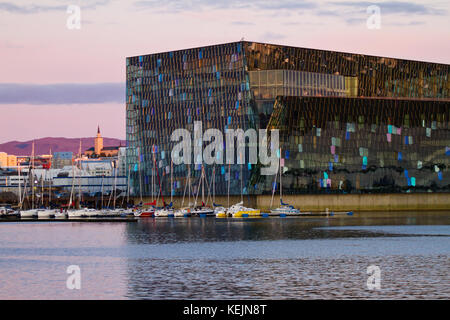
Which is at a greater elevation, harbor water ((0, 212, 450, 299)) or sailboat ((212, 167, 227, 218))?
sailboat ((212, 167, 227, 218))

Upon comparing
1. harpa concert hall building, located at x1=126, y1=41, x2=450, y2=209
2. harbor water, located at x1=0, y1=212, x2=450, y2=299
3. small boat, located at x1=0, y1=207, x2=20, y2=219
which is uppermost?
harpa concert hall building, located at x1=126, y1=41, x2=450, y2=209

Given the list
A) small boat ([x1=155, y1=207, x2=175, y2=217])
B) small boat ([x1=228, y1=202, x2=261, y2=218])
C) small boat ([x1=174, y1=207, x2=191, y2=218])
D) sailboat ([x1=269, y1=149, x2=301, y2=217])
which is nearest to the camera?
small boat ([x1=228, y1=202, x2=261, y2=218])

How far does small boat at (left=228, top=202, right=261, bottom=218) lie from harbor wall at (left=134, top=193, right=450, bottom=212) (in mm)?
4487

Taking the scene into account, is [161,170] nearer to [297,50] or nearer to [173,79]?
[173,79]

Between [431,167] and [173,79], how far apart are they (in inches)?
1773

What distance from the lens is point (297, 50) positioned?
151500 mm

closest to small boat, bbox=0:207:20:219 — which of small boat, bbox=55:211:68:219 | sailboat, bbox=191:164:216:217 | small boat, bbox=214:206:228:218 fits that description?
small boat, bbox=55:211:68:219

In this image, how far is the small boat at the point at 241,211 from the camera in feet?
457

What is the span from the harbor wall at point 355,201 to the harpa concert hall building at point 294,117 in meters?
1.00

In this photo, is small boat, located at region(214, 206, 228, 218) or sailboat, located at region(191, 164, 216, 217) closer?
small boat, located at region(214, 206, 228, 218)

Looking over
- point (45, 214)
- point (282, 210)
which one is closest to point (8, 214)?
point (45, 214)

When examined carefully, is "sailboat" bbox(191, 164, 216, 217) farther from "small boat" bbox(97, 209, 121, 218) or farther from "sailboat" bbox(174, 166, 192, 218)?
"small boat" bbox(97, 209, 121, 218)

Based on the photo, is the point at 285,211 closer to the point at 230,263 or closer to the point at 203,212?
the point at 203,212

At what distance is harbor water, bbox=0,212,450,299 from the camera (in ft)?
148
